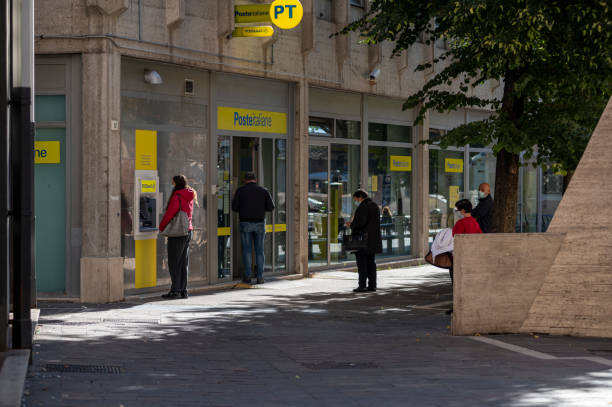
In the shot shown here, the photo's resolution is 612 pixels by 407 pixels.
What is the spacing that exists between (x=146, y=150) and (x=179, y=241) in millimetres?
1412

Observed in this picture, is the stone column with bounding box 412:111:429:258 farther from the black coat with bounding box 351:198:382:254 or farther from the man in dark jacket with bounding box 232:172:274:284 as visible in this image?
the man in dark jacket with bounding box 232:172:274:284

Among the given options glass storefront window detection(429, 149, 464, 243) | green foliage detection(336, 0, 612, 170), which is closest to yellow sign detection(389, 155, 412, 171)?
glass storefront window detection(429, 149, 464, 243)

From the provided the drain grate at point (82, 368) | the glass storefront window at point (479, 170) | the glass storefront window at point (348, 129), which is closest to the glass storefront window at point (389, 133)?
the glass storefront window at point (348, 129)

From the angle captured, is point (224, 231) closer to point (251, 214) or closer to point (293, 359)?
point (251, 214)

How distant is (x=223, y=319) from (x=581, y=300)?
414 centimetres

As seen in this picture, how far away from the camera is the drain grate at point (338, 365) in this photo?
8.70 m

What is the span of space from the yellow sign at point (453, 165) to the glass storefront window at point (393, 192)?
1.81 metres

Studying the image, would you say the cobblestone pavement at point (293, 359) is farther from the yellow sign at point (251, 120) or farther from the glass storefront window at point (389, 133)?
the glass storefront window at point (389, 133)

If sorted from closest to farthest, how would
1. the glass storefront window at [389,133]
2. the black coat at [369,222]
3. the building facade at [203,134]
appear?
1. the building facade at [203,134]
2. the black coat at [369,222]
3. the glass storefront window at [389,133]

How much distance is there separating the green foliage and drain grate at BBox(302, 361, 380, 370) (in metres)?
5.67

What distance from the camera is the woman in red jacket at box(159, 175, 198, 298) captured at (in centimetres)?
1431

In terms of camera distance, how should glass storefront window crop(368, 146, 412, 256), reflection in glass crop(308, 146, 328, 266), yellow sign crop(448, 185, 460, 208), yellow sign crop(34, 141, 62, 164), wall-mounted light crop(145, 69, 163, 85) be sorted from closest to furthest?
1. yellow sign crop(34, 141, 62, 164)
2. wall-mounted light crop(145, 69, 163, 85)
3. reflection in glass crop(308, 146, 328, 266)
4. glass storefront window crop(368, 146, 412, 256)
5. yellow sign crop(448, 185, 460, 208)

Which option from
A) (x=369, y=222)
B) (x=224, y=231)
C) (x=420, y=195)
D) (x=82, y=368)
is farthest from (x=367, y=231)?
(x=82, y=368)

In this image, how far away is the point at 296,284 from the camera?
1694 cm
